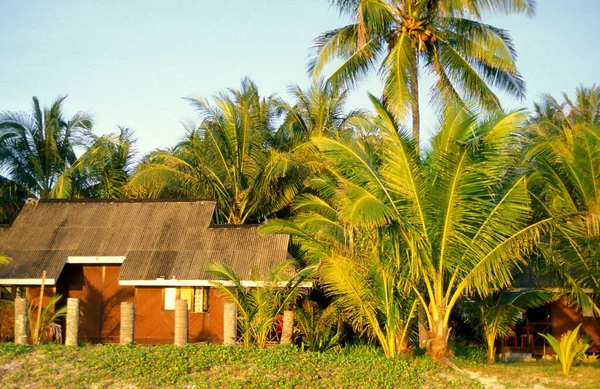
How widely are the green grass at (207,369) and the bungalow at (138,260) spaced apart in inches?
189

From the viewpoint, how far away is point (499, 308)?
1733cm

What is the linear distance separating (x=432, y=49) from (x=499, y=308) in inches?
291

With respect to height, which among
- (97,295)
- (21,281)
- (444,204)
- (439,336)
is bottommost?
(439,336)

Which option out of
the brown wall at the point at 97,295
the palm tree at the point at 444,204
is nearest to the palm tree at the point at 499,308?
the palm tree at the point at 444,204

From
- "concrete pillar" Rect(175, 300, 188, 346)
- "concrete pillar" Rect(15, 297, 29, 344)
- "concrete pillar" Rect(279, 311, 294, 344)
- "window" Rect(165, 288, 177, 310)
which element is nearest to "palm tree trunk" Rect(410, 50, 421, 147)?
"concrete pillar" Rect(279, 311, 294, 344)

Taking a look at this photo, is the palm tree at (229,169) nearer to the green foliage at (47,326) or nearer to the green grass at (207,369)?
the green foliage at (47,326)

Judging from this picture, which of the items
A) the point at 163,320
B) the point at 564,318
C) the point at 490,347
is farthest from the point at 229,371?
the point at 564,318

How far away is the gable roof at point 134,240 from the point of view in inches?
757

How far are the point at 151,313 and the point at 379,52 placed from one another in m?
9.49

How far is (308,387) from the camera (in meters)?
12.4

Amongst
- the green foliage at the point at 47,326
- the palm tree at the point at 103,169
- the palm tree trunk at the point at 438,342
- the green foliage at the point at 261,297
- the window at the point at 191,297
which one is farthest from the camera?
the palm tree at the point at 103,169

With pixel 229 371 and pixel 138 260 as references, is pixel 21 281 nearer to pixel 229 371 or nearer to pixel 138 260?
pixel 138 260

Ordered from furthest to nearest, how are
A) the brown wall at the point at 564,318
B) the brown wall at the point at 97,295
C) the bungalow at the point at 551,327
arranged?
the brown wall at the point at 564,318, the bungalow at the point at 551,327, the brown wall at the point at 97,295

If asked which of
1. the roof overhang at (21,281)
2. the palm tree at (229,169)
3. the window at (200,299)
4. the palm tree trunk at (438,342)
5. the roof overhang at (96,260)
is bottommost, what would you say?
the palm tree trunk at (438,342)
